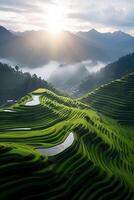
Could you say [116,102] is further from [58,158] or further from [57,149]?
[58,158]

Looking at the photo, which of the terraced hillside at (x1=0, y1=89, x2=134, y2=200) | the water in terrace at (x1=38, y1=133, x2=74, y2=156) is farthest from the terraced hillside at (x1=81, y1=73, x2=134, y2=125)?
Result: the water in terrace at (x1=38, y1=133, x2=74, y2=156)

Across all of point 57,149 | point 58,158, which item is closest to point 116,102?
point 57,149

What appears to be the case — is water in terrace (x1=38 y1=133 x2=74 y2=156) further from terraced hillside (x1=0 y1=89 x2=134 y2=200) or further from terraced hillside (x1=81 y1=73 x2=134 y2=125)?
terraced hillside (x1=81 y1=73 x2=134 y2=125)

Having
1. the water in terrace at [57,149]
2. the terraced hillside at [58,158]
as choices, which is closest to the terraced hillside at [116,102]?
the terraced hillside at [58,158]

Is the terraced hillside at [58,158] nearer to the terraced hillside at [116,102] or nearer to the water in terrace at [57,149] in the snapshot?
the water in terrace at [57,149]

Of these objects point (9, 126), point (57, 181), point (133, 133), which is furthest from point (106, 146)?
point (133, 133)

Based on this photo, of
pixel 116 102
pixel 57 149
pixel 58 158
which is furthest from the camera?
pixel 116 102
